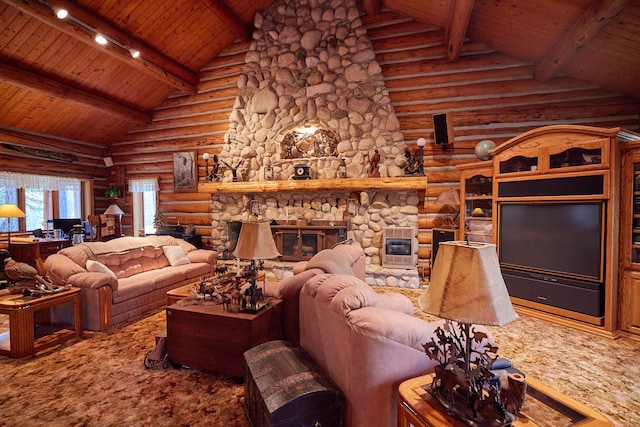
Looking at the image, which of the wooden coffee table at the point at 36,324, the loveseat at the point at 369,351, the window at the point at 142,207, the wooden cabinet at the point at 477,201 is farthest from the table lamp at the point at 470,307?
the window at the point at 142,207

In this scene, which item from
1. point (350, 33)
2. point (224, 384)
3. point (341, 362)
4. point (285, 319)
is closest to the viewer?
point (341, 362)

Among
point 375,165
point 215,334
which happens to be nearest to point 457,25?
point 375,165

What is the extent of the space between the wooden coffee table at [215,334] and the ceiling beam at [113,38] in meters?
4.59

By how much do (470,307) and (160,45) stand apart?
23.7 ft

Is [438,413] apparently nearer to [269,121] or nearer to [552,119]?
[552,119]

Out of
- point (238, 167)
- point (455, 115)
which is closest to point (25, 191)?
point (238, 167)

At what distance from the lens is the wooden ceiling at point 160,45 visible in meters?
4.06

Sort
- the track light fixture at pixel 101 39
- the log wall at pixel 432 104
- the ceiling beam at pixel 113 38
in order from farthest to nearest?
the log wall at pixel 432 104 < the track light fixture at pixel 101 39 < the ceiling beam at pixel 113 38

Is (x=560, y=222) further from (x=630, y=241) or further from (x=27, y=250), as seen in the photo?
(x=27, y=250)

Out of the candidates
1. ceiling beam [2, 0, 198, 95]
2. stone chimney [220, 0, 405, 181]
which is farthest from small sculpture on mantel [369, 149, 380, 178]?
ceiling beam [2, 0, 198, 95]

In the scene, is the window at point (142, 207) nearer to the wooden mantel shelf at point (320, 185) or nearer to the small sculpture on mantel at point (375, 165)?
the wooden mantel shelf at point (320, 185)

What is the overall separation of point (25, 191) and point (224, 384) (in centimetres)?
777

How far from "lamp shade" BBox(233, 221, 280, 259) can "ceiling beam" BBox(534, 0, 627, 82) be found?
3.96 m

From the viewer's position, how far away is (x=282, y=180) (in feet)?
21.7
